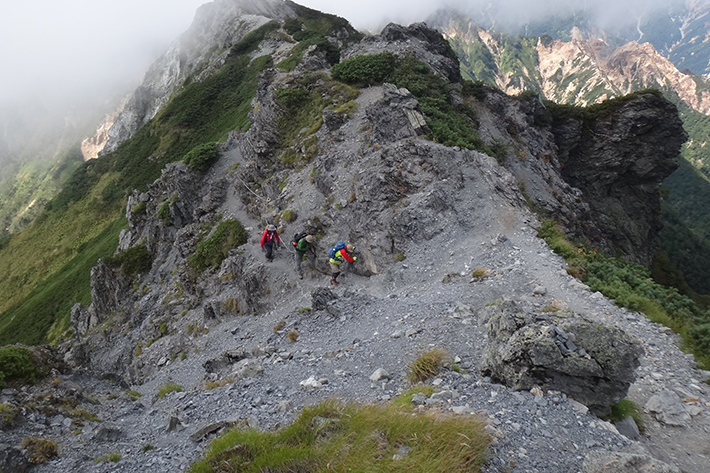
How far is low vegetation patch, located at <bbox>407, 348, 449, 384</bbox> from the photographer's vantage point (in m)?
8.41

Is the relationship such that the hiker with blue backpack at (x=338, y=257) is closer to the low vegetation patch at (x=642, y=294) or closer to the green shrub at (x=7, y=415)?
the low vegetation patch at (x=642, y=294)

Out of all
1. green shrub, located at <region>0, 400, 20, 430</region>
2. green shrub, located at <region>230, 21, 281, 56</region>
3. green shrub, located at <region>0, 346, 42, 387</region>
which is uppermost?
green shrub, located at <region>230, 21, 281, 56</region>

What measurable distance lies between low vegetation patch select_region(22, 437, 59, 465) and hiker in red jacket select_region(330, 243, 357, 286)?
11.8 meters

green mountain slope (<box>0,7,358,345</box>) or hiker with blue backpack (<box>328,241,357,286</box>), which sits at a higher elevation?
green mountain slope (<box>0,7,358,345</box>)

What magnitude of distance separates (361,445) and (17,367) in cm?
1337

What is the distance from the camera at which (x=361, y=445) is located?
17.4ft

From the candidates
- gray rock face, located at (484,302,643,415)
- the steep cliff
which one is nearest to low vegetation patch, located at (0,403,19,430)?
gray rock face, located at (484,302,643,415)

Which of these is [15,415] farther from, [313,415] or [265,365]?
[313,415]

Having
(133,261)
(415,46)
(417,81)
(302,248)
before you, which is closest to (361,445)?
(302,248)

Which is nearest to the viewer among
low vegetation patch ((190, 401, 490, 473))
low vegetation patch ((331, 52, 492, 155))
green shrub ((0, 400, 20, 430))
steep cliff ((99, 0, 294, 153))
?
low vegetation patch ((190, 401, 490, 473))

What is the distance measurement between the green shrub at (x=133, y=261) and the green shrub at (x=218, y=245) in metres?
9.25

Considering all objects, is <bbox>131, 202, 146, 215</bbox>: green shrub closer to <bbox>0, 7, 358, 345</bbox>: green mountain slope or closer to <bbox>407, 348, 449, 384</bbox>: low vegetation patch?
<bbox>0, 7, 358, 345</bbox>: green mountain slope

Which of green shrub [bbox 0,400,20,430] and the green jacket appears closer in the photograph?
green shrub [bbox 0,400,20,430]

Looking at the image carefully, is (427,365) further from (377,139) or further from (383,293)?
(377,139)
